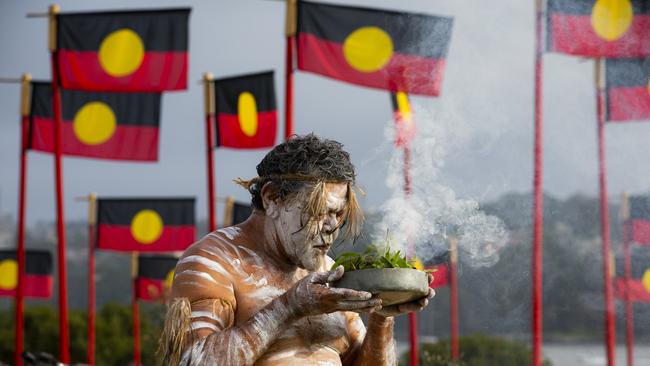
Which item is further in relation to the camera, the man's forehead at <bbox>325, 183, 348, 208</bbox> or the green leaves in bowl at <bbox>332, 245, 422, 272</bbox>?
the man's forehead at <bbox>325, 183, 348, 208</bbox>

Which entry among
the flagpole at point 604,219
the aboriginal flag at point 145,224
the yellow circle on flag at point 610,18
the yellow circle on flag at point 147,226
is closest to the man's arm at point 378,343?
the flagpole at point 604,219

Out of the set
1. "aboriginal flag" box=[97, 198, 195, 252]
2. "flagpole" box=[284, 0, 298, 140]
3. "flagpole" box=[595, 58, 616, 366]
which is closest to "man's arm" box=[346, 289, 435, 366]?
"flagpole" box=[284, 0, 298, 140]

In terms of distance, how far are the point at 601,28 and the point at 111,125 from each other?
24.5 ft

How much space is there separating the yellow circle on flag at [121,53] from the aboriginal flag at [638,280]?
23.0 feet

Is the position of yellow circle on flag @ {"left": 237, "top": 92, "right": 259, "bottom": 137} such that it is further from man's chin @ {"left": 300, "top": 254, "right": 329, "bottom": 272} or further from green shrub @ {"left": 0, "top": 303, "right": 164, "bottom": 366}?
green shrub @ {"left": 0, "top": 303, "right": 164, "bottom": 366}

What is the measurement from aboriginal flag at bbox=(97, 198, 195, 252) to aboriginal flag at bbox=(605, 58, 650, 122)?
11.3 m

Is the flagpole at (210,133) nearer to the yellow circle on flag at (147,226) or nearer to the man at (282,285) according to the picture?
the yellow circle on flag at (147,226)

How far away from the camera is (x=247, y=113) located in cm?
1520

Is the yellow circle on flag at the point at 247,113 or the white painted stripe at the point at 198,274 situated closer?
the white painted stripe at the point at 198,274

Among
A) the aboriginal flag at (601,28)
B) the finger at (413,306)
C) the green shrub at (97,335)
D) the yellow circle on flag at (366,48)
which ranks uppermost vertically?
the aboriginal flag at (601,28)

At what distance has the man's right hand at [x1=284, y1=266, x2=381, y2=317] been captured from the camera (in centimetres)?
343

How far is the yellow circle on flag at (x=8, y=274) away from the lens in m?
25.0

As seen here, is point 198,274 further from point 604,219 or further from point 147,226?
point 147,226

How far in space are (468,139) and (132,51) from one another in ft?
30.6
